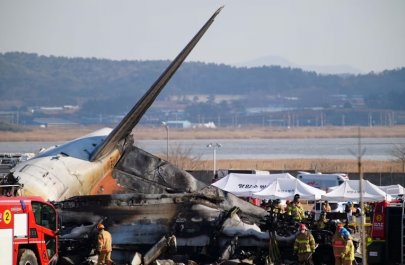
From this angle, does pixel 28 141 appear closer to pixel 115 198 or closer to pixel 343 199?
pixel 343 199

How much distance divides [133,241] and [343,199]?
21791 mm

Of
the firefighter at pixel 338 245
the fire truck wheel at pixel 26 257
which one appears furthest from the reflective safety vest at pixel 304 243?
the fire truck wheel at pixel 26 257

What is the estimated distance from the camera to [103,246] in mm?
28922

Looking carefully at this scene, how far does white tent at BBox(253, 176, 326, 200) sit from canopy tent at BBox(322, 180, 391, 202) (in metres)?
0.79

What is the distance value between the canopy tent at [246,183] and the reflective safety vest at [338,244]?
2568 centimetres

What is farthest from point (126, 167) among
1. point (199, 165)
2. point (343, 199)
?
point (199, 165)

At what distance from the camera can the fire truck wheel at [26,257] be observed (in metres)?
26.7

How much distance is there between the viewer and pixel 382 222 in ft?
106

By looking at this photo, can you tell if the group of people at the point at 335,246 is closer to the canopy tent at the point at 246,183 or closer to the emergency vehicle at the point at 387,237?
the emergency vehicle at the point at 387,237

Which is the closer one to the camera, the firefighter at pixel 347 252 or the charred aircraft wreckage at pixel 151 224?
the firefighter at pixel 347 252

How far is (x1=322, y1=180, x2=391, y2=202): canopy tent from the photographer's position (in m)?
50.1

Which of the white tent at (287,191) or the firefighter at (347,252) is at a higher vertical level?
the firefighter at (347,252)

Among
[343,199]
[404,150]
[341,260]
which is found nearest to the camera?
[341,260]

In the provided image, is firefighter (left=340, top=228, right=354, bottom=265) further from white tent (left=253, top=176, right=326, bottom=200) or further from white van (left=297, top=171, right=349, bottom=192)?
white van (left=297, top=171, right=349, bottom=192)
